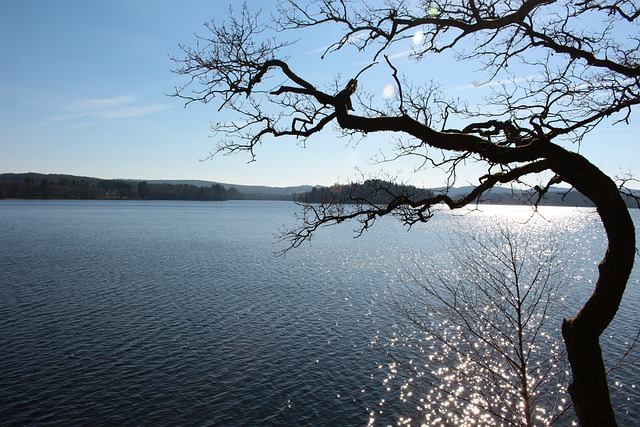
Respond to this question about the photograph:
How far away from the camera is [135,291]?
25.1 m

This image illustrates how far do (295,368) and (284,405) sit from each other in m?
2.34

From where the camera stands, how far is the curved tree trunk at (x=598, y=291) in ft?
13.1

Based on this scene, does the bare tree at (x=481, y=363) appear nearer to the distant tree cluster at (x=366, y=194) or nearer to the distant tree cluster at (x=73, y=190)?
the distant tree cluster at (x=366, y=194)

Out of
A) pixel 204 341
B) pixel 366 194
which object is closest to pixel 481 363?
pixel 366 194

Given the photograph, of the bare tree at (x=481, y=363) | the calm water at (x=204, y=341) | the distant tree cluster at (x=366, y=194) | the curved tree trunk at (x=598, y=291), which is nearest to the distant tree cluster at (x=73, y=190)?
the calm water at (x=204, y=341)

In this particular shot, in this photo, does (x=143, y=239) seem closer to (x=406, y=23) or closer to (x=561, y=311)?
(x=561, y=311)

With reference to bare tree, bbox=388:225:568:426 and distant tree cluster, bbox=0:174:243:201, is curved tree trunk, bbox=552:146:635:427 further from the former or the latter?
distant tree cluster, bbox=0:174:243:201

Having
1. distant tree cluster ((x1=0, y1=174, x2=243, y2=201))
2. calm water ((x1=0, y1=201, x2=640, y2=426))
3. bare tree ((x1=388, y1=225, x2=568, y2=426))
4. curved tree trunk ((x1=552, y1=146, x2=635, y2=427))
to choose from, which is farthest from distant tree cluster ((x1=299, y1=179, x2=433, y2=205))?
distant tree cluster ((x1=0, y1=174, x2=243, y2=201))

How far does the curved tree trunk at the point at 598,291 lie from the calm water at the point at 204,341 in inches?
126

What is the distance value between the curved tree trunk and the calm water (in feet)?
10.5

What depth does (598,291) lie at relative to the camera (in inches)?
162

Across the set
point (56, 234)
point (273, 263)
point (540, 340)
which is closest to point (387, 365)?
point (540, 340)

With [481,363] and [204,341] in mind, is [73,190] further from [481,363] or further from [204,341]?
[481,363]

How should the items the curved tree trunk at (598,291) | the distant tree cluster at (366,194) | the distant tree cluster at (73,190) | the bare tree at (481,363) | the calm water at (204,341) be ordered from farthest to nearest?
1. the distant tree cluster at (73,190)
2. the calm water at (204,341)
3. the bare tree at (481,363)
4. the distant tree cluster at (366,194)
5. the curved tree trunk at (598,291)
